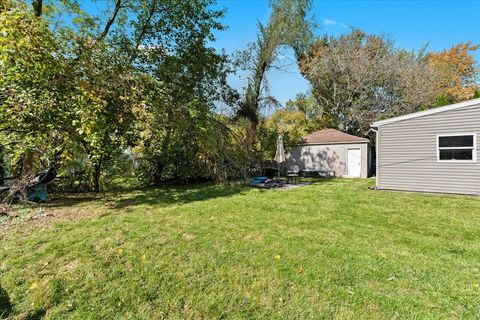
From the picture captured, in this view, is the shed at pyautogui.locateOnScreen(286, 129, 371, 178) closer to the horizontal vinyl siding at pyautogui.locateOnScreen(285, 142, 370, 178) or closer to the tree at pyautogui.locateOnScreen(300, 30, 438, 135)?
the horizontal vinyl siding at pyautogui.locateOnScreen(285, 142, 370, 178)

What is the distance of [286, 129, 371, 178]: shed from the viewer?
1495 cm

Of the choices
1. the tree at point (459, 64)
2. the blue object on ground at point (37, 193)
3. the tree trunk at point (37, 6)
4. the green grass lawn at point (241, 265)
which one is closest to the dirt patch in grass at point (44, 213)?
the green grass lawn at point (241, 265)

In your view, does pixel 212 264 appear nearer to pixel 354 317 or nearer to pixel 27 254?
pixel 354 317

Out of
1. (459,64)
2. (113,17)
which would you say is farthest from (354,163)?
(459,64)

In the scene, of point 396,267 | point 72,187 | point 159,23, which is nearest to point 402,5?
point 159,23

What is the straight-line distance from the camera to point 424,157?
9.17 metres

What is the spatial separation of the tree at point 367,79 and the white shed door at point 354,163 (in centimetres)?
482

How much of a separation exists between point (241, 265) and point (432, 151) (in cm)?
913

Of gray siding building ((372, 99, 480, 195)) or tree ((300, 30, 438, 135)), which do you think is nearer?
gray siding building ((372, 99, 480, 195))

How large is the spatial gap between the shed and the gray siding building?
16.2 ft

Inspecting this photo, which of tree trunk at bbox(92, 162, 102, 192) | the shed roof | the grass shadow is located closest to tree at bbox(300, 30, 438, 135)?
the shed roof

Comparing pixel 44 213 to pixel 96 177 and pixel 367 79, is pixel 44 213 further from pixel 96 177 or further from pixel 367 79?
pixel 367 79

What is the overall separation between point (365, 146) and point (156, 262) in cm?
1444

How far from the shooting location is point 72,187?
890 centimetres
